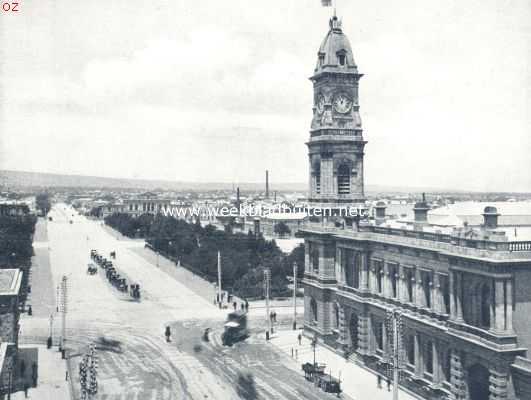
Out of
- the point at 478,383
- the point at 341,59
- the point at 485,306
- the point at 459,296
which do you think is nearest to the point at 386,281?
the point at 459,296

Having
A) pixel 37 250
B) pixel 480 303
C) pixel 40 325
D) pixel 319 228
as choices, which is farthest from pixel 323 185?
pixel 37 250

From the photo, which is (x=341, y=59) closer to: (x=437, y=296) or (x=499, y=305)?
(x=437, y=296)

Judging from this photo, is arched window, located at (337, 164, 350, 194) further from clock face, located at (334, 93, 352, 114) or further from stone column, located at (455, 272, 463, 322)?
stone column, located at (455, 272, 463, 322)

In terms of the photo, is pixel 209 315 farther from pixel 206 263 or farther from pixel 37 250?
pixel 37 250

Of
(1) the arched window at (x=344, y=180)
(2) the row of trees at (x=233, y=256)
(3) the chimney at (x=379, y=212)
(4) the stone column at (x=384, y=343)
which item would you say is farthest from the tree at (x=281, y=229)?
(4) the stone column at (x=384, y=343)

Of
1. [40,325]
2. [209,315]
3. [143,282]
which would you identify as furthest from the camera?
[143,282]

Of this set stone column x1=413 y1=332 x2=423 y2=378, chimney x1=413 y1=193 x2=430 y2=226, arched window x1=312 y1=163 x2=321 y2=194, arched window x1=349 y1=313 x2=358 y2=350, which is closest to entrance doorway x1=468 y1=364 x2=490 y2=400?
stone column x1=413 y1=332 x2=423 y2=378

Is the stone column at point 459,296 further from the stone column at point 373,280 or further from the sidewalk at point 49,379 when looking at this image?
the sidewalk at point 49,379
